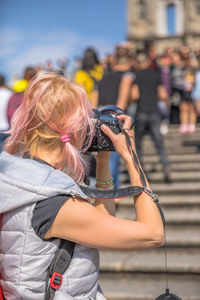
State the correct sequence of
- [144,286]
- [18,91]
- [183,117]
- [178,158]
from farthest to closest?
1. [183,117]
2. [178,158]
3. [18,91]
4. [144,286]

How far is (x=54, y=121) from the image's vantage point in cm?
163

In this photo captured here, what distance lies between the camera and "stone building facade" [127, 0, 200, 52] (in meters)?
42.1

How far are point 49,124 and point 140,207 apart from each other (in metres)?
0.46

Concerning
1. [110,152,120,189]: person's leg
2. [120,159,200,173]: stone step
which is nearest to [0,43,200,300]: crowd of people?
[110,152,120,189]: person's leg

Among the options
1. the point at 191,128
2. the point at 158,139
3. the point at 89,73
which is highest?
the point at 89,73

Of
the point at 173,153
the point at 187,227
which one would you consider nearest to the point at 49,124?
the point at 187,227

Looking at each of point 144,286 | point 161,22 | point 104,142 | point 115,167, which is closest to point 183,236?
point 144,286

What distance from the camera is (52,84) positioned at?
166 centimetres

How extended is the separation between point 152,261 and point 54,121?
3.04 metres

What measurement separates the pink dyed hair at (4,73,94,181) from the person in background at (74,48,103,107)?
3.98 metres

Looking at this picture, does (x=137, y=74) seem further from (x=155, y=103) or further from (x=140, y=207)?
(x=140, y=207)

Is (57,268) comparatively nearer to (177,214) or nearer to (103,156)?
(103,156)

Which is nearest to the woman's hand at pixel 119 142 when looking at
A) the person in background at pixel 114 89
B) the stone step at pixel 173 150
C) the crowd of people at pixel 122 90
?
the crowd of people at pixel 122 90

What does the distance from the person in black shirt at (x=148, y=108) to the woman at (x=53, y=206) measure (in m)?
4.35
